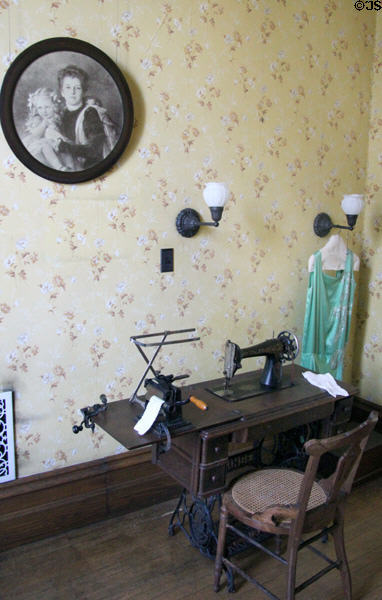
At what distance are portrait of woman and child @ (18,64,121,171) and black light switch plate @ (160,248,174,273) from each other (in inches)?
21.0

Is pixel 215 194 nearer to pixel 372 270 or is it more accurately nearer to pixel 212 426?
pixel 212 426

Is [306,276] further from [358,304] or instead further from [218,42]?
[218,42]

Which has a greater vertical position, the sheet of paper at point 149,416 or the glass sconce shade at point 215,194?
the glass sconce shade at point 215,194

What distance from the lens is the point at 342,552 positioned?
1.97 meters

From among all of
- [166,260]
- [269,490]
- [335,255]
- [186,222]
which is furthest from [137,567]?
[335,255]

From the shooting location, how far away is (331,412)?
7.54 feet

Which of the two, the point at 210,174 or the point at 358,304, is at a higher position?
the point at 210,174

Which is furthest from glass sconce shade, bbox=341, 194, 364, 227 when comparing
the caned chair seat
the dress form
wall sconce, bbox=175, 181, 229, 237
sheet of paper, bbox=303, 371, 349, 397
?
the caned chair seat

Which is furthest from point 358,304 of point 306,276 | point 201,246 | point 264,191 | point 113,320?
point 113,320

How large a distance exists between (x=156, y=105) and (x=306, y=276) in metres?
1.35

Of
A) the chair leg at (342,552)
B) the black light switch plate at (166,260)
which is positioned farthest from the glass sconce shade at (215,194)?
the chair leg at (342,552)

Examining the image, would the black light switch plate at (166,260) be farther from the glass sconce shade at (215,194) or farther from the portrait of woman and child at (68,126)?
the portrait of woman and child at (68,126)

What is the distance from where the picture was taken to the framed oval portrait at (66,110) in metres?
1.97

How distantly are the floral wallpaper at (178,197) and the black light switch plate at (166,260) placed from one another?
3 centimetres
